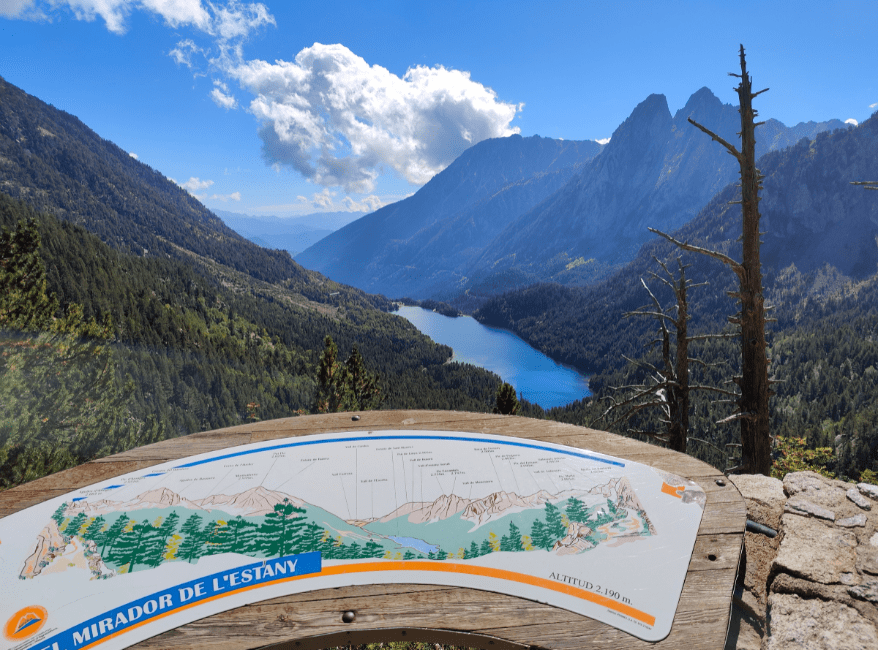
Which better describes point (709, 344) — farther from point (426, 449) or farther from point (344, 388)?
point (426, 449)

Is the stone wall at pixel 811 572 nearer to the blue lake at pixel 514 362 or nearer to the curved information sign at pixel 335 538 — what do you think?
the curved information sign at pixel 335 538

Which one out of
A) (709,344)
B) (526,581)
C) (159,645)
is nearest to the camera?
(159,645)

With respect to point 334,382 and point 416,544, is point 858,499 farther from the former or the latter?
point 334,382

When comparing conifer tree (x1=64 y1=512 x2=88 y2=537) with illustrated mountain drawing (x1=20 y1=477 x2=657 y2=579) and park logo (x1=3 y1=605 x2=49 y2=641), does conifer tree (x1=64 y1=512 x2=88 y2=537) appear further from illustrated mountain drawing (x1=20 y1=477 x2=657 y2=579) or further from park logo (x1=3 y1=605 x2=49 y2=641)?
park logo (x1=3 y1=605 x2=49 y2=641)

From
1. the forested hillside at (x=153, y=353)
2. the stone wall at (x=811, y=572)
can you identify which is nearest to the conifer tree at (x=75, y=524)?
the stone wall at (x=811, y=572)

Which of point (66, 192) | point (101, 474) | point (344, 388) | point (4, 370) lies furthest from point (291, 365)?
point (66, 192)

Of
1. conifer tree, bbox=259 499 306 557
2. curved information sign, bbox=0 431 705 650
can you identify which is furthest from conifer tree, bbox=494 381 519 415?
conifer tree, bbox=259 499 306 557
